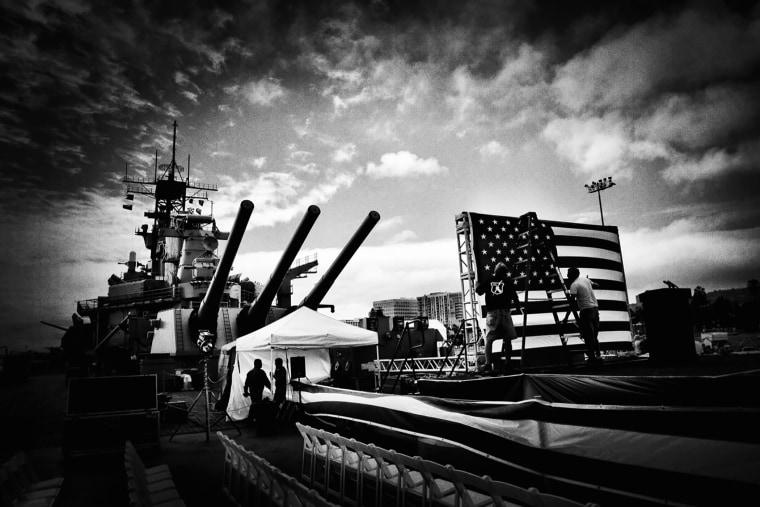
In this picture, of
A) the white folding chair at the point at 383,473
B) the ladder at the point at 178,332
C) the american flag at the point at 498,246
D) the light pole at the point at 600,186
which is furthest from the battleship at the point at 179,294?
the light pole at the point at 600,186

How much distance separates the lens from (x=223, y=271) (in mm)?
13281

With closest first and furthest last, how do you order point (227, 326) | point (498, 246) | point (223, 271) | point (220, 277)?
point (498, 246) → point (223, 271) → point (220, 277) → point (227, 326)

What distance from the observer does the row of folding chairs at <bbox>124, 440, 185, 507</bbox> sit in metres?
3.24

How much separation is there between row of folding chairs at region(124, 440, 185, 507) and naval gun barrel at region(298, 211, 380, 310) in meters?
9.56

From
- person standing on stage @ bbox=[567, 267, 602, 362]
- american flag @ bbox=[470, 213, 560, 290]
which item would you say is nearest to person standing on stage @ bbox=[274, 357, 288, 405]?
american flag @ bbox=[470, 213, 560, 290]

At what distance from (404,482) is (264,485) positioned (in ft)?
4.82

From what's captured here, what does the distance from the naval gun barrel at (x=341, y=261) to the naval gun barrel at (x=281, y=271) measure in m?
1.43

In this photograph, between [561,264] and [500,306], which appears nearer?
[500,306]

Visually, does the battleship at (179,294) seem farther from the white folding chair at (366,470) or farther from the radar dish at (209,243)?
the white folding chair at (366,470)

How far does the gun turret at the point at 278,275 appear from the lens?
467 inches

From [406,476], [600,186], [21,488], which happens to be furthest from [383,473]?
A: [600,186]

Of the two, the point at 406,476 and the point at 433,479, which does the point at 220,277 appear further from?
the point at 433,479

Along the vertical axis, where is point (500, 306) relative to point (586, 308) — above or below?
above

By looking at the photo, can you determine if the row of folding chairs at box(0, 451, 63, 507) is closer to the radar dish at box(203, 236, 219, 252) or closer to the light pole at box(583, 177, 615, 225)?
the radar dish at box(203, 236, 219, 252)
